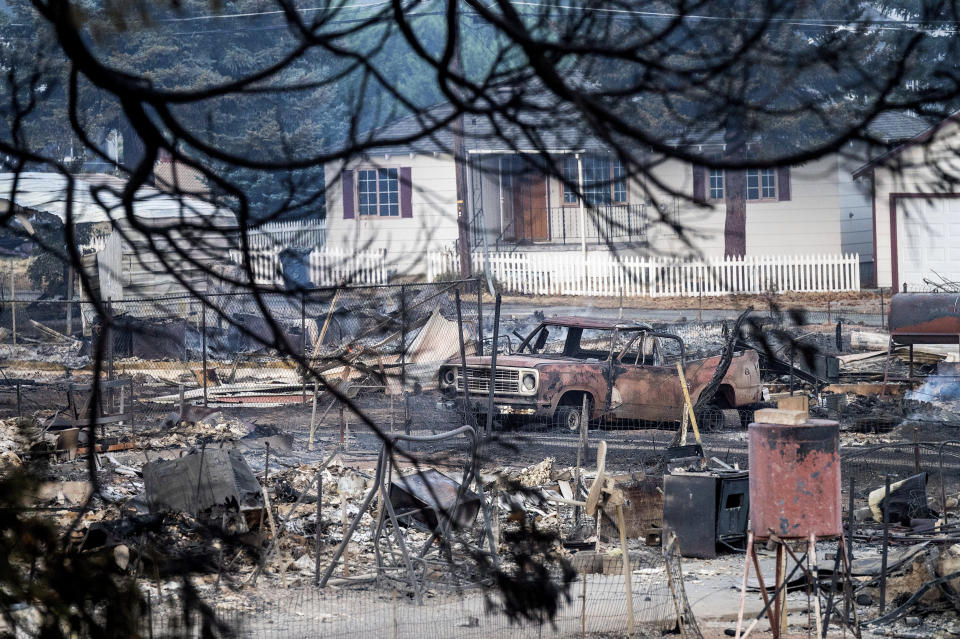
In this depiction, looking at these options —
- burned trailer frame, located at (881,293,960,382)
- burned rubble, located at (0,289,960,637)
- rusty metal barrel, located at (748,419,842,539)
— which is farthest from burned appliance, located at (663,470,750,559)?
burned trailer frame, located at (881,293,960,382)

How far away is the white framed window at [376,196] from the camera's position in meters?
34.3

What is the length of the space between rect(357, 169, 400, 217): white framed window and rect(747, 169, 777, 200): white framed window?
10411mm

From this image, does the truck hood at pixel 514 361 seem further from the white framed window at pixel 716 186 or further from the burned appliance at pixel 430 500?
the white framed window at pixel 716 186

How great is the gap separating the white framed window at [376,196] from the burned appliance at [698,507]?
81.5 ft

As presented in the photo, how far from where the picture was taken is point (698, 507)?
33.3 feet

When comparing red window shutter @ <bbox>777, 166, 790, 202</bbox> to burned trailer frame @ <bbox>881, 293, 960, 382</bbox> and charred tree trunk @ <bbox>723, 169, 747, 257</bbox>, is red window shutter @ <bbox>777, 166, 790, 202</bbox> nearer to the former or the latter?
charred tree trunk @ <bbox>723, 169, 747, 257</bbox>

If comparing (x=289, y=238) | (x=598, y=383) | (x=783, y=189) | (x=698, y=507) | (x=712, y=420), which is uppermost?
(x=783, y=189)

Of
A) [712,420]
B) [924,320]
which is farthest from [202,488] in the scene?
[924,320]

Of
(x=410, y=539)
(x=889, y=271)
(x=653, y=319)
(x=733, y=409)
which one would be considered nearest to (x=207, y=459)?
(x=410, y=539)

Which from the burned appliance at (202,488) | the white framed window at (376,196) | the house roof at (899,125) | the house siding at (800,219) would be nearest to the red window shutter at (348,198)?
the white framed window at (376,196)

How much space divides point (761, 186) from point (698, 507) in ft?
80.0

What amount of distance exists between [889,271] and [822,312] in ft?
19.9

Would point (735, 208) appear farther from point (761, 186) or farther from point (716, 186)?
point (716, 186)

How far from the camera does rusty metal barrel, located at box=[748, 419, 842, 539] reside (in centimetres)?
753
